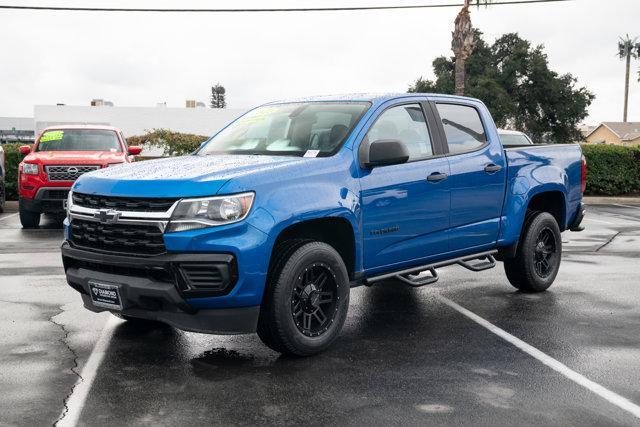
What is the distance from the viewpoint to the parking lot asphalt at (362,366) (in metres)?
4.33

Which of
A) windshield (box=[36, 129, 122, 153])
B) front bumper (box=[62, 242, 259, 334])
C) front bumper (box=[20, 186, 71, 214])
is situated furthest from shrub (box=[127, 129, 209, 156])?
front bumper (box=[62, 242, 259, 334])

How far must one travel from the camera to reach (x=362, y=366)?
5281 mm

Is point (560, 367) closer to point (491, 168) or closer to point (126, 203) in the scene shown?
point (491, 168)

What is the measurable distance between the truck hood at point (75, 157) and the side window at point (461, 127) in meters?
8.33

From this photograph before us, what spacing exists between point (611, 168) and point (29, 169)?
1826cm

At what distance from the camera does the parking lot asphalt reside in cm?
433

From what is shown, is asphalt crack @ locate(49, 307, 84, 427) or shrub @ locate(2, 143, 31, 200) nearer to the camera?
asphalt crack @ locate(49, 307, 84, 427)

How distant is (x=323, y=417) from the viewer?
4254mm

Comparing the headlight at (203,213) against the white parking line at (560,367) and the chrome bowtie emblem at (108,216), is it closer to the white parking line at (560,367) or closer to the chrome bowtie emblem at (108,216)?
the chrome bowtie emblem at (108,216)

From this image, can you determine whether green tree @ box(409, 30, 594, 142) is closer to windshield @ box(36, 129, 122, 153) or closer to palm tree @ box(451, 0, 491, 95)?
palm tree @ box(451, 0, 491, 95)

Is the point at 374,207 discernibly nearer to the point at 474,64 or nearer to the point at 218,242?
the point at 218,242

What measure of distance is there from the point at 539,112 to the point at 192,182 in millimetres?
54144

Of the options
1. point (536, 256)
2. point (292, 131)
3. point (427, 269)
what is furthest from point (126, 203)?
point (536, 256)

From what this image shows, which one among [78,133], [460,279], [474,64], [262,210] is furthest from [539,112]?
[262,210]
